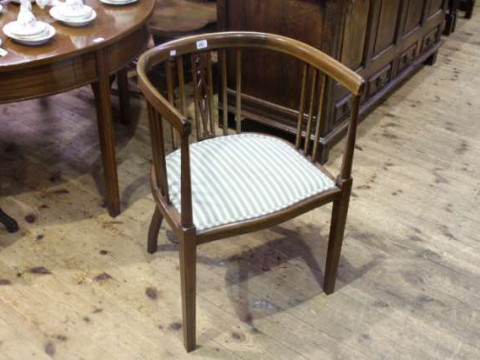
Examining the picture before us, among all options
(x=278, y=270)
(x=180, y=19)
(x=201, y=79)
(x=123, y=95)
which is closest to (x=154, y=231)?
(x=278, y=270)

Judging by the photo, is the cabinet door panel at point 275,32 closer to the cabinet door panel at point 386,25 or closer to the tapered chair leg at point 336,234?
the cabinet door panel at point 386,25

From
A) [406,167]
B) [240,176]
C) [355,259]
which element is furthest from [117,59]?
[406,167]

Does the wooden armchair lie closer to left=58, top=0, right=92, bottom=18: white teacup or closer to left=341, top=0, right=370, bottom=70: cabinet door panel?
left=58, top=0, right=92, bottom=18: white teacup

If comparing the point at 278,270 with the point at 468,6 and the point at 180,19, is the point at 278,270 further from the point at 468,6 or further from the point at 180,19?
the point at 468,6

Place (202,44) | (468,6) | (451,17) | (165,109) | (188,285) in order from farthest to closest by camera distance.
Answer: (468,6) < (451,17) < (202,44) < (188,285) < (165,109)

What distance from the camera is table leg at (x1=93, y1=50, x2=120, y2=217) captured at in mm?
1817

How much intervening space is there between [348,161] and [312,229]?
23.6 inches

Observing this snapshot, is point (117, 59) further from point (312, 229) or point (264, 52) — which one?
point (312, 229)

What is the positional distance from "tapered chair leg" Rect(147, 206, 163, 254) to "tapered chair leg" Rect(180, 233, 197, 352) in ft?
1.33

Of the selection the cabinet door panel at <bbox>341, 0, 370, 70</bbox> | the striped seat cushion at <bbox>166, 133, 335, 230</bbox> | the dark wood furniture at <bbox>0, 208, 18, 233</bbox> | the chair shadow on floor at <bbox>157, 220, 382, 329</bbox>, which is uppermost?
the cabinet door panel at <bbox>341, 0, 370, 70</bbox>

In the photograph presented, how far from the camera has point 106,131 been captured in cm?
196

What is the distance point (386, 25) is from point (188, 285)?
1673 mm

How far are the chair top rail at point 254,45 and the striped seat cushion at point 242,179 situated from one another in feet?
0.90

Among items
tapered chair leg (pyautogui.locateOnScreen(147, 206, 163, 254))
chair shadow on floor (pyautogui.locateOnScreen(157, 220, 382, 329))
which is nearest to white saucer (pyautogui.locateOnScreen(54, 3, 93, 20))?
tapered chair leg (pyautogui.locateOnScreen(147, 206, 163, 254))
